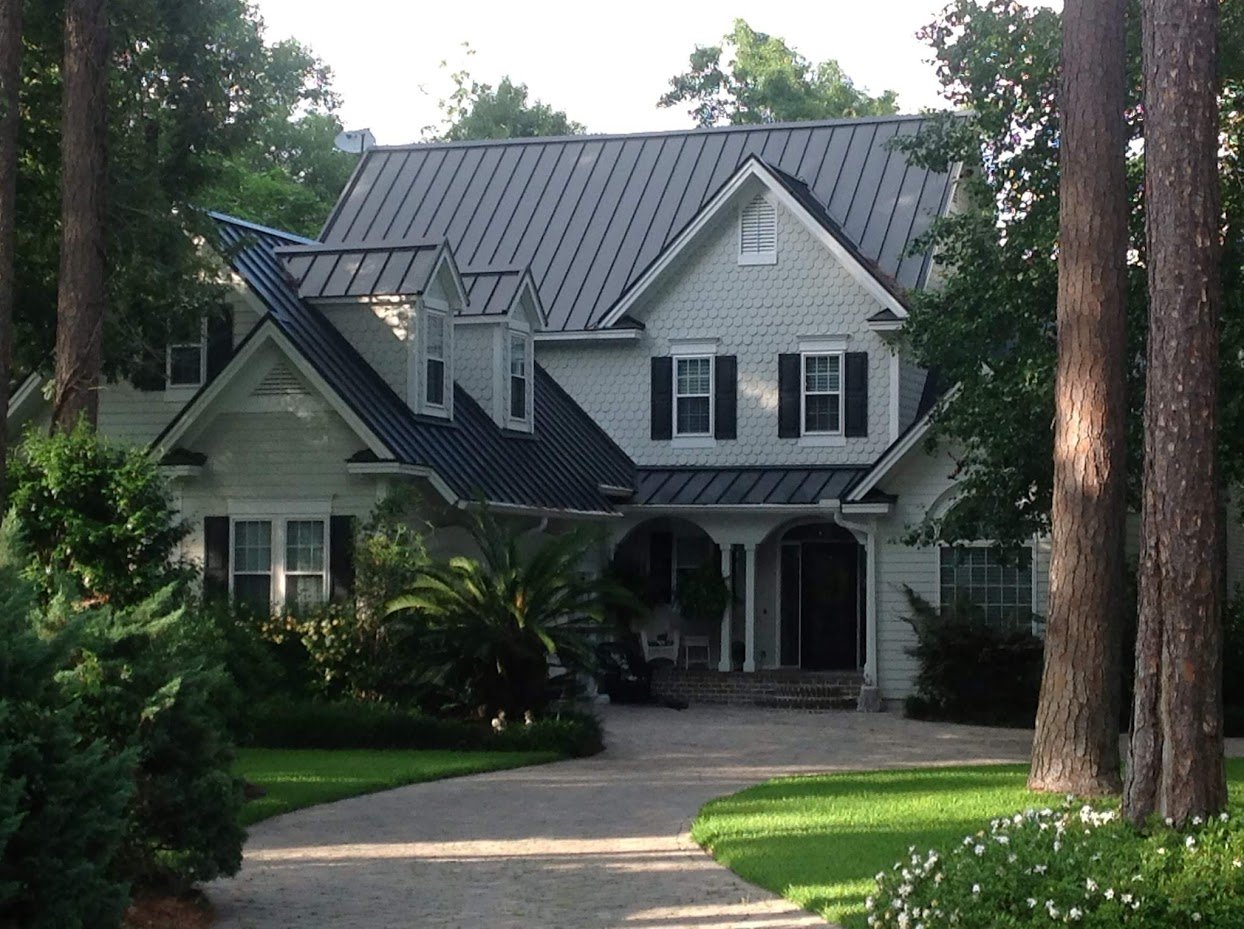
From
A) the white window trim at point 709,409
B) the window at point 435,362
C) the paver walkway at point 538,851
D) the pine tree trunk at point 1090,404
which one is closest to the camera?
the paver walkway at point 538,851

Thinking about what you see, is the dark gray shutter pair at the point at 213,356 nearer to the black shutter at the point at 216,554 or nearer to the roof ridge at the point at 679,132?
the black shutter at the point at 216,554

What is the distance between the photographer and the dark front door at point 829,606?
30234mm

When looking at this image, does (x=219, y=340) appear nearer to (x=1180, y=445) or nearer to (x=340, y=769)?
(x=340, y=769)

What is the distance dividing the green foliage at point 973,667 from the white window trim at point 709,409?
18.1 ft

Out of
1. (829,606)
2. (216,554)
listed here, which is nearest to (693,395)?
(829,606)

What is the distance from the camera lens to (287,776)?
17.8m

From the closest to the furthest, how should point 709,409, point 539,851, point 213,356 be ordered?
point 539,851, point 213,356, point 709,409

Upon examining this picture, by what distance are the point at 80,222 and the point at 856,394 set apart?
540 inches

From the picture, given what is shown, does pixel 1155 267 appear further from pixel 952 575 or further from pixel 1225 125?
pixel 952 575

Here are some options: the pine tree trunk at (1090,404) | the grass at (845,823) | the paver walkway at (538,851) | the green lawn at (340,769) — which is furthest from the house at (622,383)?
the pine tree trunk at (1090,404)

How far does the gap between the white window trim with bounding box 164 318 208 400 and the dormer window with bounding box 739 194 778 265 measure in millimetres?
9321

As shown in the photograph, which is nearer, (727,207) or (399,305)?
(399,305)

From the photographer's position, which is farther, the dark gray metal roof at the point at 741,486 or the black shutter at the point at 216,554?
the dark gray metal roof at the point at 741,486

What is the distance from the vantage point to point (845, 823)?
570 inches
